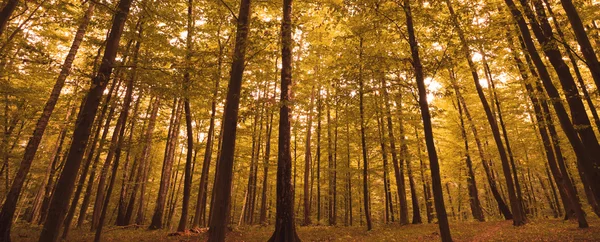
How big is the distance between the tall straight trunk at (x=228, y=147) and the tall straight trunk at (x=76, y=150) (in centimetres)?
253

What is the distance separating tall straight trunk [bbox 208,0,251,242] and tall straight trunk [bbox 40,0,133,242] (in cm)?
253

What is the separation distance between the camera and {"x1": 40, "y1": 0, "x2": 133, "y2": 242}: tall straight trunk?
5.37 m

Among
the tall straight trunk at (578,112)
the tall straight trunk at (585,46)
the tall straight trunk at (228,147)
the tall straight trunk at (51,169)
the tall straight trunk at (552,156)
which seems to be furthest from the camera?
the tall straight trunk at (51,169)

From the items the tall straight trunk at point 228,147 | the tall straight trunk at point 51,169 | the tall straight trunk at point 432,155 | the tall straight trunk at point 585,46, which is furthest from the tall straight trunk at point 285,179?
the tall straight trunk at point 51,169

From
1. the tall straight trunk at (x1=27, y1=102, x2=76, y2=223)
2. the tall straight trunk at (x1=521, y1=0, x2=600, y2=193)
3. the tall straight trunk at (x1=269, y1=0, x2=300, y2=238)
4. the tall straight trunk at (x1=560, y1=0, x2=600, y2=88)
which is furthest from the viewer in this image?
the tall straight trunk at (x1=27, y1=102, x2=76, y2=223)

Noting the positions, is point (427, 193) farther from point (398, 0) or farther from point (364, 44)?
point (398, 0)

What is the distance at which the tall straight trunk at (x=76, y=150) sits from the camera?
5367 millimetres

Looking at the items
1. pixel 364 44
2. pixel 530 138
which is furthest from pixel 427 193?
pixel 364 44

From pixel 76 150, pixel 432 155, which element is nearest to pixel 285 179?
pixel 432 155

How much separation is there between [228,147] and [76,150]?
2957 millimetres

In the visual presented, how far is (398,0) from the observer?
9336mm

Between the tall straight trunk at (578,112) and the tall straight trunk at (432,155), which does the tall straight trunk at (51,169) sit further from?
the tall straight trunk at (578,112)

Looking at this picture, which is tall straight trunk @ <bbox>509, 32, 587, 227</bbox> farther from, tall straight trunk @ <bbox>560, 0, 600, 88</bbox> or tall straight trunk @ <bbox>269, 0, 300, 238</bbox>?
tall straight trunk @ <bbox>269, 0, 300, 238</bbox>

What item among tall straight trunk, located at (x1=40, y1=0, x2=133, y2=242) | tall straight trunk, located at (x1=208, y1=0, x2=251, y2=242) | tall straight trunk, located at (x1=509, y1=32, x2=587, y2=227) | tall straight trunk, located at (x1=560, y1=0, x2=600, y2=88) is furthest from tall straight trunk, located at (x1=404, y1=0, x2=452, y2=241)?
tall straight trunk, located at (x1=40, y1=0, x2=133, y2=242)
